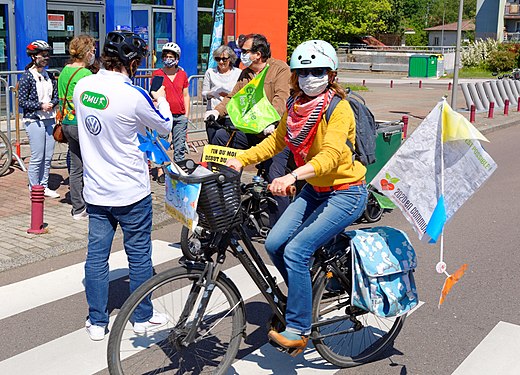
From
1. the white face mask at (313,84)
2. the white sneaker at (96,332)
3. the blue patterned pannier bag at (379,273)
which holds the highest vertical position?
the white face mask at (313,84)

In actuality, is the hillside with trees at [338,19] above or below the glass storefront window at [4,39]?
above

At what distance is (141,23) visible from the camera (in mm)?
19062

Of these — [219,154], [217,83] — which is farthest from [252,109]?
[217,83]

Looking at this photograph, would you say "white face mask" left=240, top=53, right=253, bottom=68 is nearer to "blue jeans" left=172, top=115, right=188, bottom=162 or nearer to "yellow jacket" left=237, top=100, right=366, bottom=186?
"blue jeans" left=172, top=115, right=188, bottom=162

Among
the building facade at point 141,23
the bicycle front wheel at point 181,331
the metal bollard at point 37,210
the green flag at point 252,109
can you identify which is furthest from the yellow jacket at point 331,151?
the building facade at point 141,23

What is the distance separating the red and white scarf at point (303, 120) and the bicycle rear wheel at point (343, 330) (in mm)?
793

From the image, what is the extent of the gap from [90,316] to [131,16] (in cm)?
1464

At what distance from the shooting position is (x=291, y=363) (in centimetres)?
457

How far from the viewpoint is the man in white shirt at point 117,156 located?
4.34 m

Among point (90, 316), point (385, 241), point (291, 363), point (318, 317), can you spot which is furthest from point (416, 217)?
point (90, 316)

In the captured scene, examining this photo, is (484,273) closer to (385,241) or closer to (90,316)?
(385,241)

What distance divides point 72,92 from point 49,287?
260 cm

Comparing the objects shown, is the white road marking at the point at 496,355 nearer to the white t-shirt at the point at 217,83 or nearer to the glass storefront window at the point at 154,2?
the white t-shirt at the point at 217,83

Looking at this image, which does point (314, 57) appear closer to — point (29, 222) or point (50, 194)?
point (29, 222)
